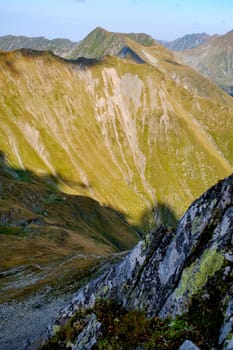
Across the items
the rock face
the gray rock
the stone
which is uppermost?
the rock face

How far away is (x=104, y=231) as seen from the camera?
639 feet

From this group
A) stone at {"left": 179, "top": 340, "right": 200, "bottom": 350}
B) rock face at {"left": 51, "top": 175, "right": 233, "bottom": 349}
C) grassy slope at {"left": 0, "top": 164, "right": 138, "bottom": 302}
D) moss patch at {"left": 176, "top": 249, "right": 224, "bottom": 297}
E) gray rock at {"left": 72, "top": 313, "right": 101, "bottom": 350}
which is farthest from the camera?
grassy slope at {"left": 0, "top": 164, "right": 138, "bottom": 302}

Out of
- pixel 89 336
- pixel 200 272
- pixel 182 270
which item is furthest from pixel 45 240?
pixel 200 272

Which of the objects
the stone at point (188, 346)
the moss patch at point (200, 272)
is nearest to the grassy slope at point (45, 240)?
the moss patch at point (200, 272)

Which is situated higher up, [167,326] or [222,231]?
[222,231]

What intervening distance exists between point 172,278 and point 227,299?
396 centimetres

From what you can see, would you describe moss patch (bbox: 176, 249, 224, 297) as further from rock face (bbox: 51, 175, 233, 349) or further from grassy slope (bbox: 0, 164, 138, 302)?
grassy slope (bbox: 0, 164, 138, 302)

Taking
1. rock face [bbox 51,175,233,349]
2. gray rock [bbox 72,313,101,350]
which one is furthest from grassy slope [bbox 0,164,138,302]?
gray rock [bbox 72,313,101,350]

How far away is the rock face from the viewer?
15.8 meters

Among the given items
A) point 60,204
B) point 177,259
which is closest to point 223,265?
point 177,259

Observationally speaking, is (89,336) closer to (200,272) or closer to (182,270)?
(182,270)

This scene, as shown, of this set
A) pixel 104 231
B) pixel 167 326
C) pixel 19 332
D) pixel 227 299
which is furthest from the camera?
pixel 104 231

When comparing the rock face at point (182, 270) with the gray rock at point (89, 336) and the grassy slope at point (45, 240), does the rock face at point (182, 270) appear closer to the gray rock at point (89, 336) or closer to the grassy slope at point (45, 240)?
the gray rock at point (89, 336)

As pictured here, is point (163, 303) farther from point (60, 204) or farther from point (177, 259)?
point (60, 204)
